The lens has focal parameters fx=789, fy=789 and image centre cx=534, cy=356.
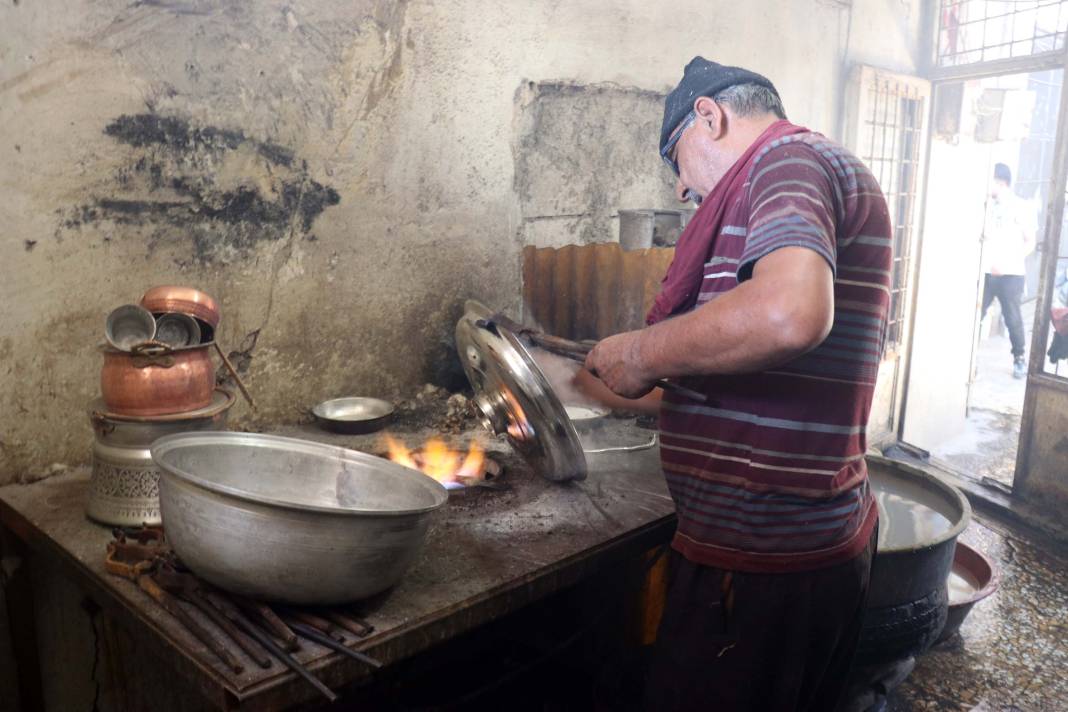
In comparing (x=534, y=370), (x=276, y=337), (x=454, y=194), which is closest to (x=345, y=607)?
(x=534, y=370)

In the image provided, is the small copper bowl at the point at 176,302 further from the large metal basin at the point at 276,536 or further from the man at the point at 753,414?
the man at the point at 753,414

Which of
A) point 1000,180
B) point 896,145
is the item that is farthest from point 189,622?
point 1000,180

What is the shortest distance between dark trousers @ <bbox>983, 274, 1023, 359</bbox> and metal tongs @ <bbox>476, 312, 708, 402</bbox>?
840 centimetres

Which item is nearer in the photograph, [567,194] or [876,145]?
[567,194]

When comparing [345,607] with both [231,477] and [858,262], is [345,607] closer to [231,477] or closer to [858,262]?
[231,477]

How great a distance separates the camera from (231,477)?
6.80 ft

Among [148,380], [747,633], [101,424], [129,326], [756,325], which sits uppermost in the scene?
[756,325]

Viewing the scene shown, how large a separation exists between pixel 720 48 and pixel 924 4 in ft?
10.4

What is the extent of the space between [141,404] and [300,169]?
136 centimetres

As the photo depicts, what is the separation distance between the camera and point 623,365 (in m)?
1.95

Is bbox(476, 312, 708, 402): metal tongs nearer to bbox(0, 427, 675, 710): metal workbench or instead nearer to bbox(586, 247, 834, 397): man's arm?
bbox(586, 247, 834, 397): man's arm

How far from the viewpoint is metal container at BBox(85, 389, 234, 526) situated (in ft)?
7.11

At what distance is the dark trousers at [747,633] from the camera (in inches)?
76.2

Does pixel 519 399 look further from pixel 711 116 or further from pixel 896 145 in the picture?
pixel 896 145
